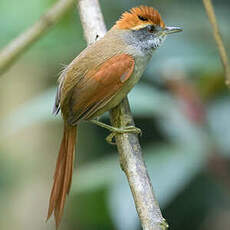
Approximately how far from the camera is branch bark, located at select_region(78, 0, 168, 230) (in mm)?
1749

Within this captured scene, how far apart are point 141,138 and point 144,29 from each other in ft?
4.01

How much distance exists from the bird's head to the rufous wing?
1.12 feet

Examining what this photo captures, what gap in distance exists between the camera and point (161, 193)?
9.05 ft

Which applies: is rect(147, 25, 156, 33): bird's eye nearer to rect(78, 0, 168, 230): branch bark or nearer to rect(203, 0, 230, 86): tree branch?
rect(78, 0, 168, 230): branch bark

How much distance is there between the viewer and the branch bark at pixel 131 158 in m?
1.75

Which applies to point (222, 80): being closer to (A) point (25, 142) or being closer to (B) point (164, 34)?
(B) point (164, 34)

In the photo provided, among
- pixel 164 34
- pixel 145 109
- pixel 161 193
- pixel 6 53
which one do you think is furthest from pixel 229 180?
pixel 6 53

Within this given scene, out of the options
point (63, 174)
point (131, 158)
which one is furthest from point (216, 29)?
point (63, 174)

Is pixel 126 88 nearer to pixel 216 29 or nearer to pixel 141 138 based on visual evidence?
pixel 216 29

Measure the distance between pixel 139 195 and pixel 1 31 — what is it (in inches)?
96.8

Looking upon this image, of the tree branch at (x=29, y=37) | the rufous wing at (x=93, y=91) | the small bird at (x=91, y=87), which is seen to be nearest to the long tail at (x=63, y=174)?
the small bird at (x=91, y=87)

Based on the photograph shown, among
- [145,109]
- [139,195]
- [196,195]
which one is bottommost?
[196,195]

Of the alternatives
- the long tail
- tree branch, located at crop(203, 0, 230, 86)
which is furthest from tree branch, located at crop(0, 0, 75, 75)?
the long tail

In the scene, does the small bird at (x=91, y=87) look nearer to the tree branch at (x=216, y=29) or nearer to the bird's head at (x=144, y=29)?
the bird's head at (x=144, y=29)
